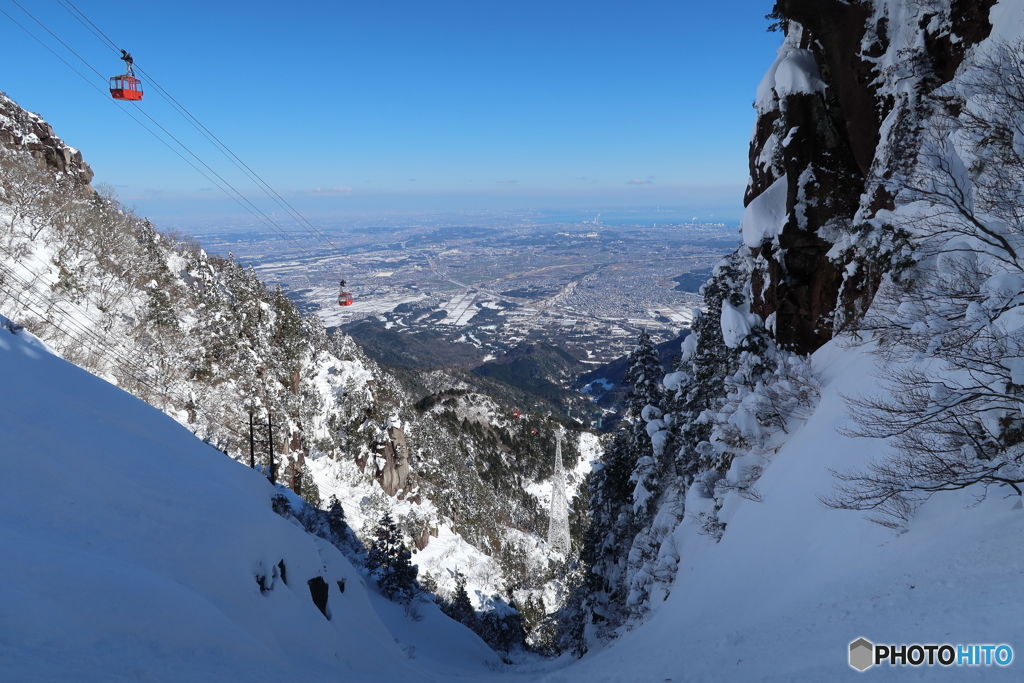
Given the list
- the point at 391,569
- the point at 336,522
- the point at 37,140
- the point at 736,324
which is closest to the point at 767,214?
the point at 736,324

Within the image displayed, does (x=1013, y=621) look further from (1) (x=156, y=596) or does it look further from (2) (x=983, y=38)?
(2) (x=983, y=38)

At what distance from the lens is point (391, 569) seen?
3191 centimetres

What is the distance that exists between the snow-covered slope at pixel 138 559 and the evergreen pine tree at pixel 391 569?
14967mm

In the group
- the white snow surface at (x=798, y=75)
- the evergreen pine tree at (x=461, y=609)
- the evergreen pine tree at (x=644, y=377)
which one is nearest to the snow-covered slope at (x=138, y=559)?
the evergreen pine tree at (x=644, y=377)

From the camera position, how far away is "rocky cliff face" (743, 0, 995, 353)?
1466cm

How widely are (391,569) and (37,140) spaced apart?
51.9m

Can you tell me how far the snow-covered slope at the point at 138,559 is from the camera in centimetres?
608

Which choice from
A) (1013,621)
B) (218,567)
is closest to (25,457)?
(218,567)

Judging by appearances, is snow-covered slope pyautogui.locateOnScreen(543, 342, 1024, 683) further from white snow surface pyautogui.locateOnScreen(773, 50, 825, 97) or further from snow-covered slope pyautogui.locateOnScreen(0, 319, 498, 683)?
white snow surface pyautogui.locateOnScreen(773, 50, 825, 97)

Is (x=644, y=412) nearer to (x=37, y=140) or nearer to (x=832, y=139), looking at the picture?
Answer: (x=832, y=139)

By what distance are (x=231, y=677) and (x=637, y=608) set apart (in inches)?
727

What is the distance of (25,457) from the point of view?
30.1 feet

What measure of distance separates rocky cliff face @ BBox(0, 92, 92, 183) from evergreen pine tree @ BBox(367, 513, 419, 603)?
45.5 metres

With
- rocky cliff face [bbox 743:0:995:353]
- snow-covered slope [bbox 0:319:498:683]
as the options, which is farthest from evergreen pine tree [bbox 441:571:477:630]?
rocky cliff face [bbox 743:0:995:353]
